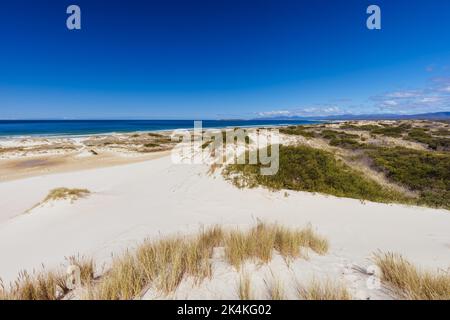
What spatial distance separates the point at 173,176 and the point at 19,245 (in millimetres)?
8155

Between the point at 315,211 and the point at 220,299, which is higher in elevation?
the point at 220,299

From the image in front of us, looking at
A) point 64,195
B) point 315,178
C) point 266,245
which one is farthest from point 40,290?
point 315,178

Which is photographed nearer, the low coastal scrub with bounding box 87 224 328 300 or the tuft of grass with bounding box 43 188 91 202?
the low coastal scrub with bounding box 87 224 328 300

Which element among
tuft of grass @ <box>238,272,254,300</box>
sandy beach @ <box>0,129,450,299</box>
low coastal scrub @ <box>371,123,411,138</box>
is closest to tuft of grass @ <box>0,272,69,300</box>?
sandy beach @ <box>0,129,450,299</box>

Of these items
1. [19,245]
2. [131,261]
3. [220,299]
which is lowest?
[19,245]

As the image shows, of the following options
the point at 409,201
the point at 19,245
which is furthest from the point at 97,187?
the point at 409,201

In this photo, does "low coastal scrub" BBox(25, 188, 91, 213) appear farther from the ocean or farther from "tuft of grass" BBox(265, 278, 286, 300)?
the ocean

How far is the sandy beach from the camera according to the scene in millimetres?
4613

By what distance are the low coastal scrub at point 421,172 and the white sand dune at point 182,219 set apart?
1.95 meters

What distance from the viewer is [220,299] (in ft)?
10.1

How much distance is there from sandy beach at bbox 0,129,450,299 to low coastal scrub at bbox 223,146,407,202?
68cm

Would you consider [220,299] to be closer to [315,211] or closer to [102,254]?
[102,254]

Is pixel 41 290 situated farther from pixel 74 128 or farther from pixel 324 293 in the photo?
pixel 74 128

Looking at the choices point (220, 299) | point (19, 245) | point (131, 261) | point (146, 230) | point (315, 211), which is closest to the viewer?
point (220, 299)
